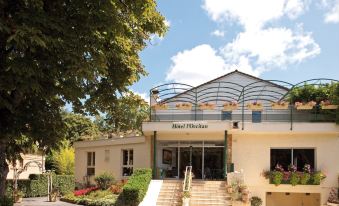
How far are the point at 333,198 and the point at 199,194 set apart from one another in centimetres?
699

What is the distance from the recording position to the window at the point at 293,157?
1037 inches

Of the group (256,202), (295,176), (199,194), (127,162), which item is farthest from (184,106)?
(295,176)

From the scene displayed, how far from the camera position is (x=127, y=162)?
29.5 metres

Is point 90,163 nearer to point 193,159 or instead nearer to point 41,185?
point 41,185

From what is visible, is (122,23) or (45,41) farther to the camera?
(122,23)

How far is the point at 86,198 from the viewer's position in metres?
25.6

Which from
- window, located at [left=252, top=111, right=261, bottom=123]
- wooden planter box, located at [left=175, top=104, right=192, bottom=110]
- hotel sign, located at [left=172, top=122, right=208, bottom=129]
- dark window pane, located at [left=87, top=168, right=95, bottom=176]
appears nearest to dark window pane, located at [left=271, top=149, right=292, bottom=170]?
window, located at [left=252, top=111, right=261, bottom=123]

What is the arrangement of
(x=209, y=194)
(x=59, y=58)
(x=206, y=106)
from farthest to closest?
1. (x=206, y=106)
2. (x=209, y=194)
3. (x=59, y=58)

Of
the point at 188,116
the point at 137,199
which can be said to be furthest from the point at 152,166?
the point at 137,199

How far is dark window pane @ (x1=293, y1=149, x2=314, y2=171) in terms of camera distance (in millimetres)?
26312

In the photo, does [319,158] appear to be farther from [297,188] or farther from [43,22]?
[43,22]

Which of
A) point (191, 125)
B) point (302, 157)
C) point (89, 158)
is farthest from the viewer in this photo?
point (89, 158)

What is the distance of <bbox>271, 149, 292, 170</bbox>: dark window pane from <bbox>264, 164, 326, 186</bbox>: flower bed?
0.99 m

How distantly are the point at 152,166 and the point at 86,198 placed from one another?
3913mm
